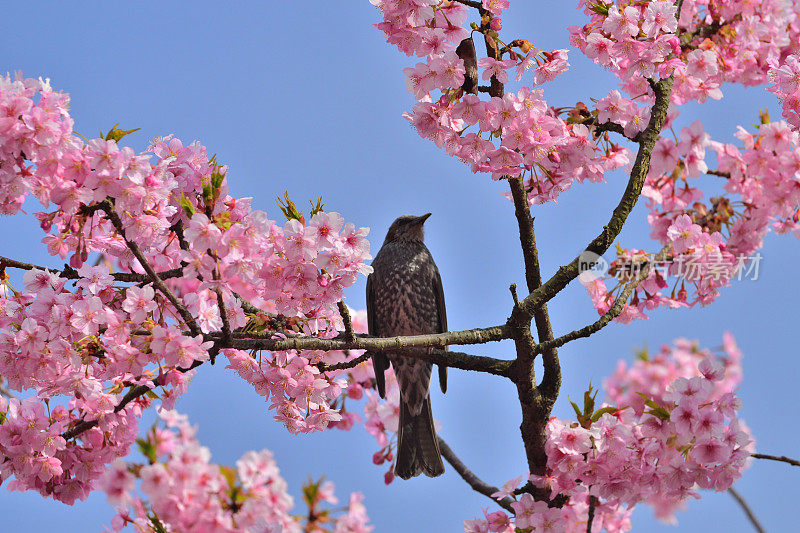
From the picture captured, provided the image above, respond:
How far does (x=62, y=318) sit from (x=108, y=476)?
82 cm

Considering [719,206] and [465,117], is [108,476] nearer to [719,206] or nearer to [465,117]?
[465,117]

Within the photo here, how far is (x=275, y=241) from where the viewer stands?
2971 millimetres

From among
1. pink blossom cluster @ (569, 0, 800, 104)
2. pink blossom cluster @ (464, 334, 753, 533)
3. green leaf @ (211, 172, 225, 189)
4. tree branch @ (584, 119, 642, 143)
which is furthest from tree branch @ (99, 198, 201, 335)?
pink blossom cluster @ (569, 0, 800, 104)

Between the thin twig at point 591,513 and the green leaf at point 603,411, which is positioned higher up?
the green leaf at point 603,411

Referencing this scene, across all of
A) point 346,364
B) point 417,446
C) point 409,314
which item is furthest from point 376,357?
point 346,364

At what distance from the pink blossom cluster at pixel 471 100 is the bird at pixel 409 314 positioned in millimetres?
2507

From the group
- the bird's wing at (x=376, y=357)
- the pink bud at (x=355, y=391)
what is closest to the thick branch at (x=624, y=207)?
the bird's wing at (x=376, y=357)

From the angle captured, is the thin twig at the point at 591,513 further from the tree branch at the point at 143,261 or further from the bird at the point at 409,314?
the tree branch at the point at 143,261

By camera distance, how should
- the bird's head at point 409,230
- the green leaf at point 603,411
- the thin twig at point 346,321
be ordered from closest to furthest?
the thin twig at point 346,321 < the green leaf at point 603,411 < the bird's head at point 409,230

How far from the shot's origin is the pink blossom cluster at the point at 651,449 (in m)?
3.32

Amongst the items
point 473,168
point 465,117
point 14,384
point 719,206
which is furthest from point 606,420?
point 14,384

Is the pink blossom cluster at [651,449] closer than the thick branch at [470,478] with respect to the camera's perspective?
Yes

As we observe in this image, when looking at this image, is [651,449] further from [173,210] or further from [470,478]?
[173,210]

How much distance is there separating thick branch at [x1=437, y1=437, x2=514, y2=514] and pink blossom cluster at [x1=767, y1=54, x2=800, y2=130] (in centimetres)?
312
